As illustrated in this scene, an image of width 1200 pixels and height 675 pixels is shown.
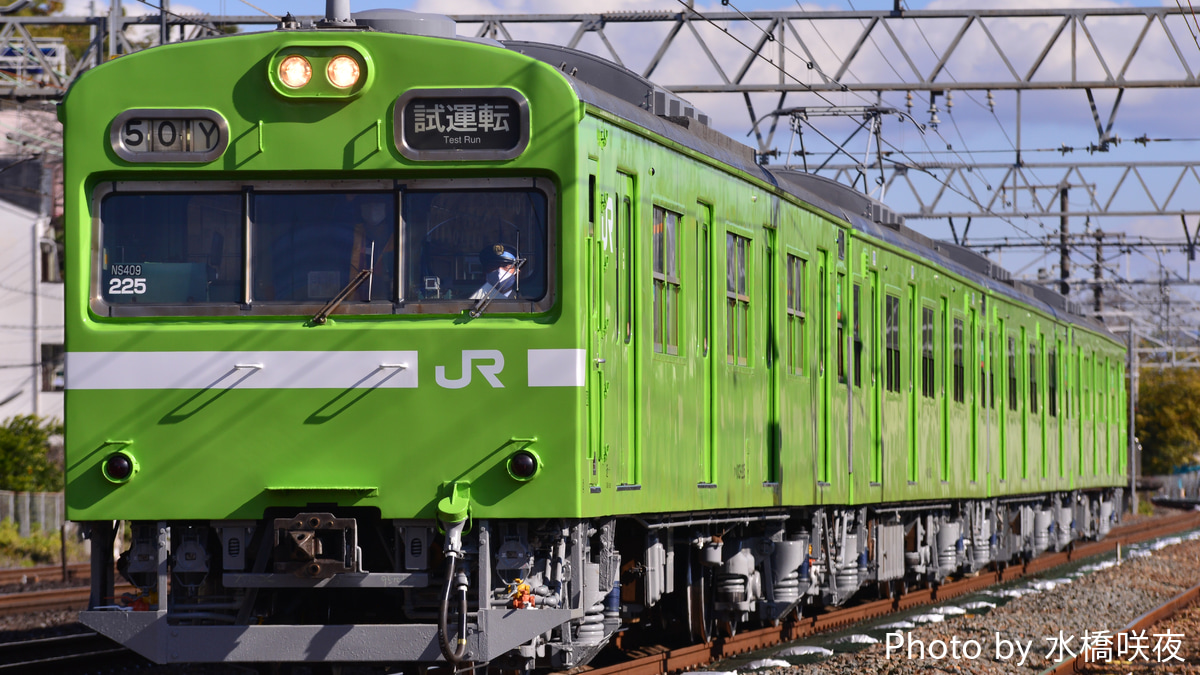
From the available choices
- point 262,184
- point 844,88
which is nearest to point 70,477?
point 262,184

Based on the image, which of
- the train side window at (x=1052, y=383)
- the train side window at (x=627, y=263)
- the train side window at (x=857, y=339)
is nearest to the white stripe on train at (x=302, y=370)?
the train side window at (x=627, y=263)

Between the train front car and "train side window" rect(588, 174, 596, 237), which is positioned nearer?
the train front car

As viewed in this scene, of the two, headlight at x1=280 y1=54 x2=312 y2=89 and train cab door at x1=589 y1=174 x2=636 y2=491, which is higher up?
headlight at x1=280 y1=54 x2=312 y2=89

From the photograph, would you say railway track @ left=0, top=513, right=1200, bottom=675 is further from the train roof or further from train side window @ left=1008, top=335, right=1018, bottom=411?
the train roof

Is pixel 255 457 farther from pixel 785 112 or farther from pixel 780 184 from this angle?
pixel 785 112

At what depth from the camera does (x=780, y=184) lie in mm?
12125

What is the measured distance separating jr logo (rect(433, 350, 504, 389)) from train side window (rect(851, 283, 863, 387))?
21.9ft

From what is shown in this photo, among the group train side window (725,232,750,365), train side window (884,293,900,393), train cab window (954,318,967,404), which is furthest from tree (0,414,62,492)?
train side window (725,232,750,365)

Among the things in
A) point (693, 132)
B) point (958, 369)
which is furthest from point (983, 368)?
point (693, 132)

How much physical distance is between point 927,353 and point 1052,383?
733 cm

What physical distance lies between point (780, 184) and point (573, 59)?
2381 mm

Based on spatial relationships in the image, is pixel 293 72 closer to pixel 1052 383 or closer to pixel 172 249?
pixel 172 249

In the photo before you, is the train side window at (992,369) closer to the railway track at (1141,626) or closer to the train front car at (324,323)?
the railway track at (1141,626)

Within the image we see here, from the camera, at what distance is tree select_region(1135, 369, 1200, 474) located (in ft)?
213
